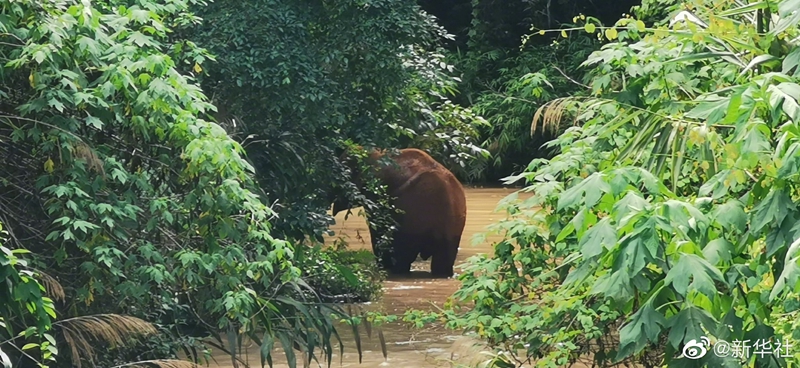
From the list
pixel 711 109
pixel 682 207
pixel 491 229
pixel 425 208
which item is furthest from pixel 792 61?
pixel 425 208

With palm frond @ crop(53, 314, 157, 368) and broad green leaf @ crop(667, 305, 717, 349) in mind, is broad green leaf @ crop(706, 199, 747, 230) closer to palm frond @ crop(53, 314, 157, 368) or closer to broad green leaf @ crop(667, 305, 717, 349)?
broad green leaf @ crop(667, 305, 717, 349)

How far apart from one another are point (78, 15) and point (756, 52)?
277 centimetres

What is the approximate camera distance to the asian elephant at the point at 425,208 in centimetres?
1253

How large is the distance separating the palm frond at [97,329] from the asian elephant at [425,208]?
7.30 meters

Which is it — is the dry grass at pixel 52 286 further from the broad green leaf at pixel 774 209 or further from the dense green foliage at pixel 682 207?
the broad green leaf at pixel 774 209

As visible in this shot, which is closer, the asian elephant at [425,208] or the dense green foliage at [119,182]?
the dense green foliage at [119,182]

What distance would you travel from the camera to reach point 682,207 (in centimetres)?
334

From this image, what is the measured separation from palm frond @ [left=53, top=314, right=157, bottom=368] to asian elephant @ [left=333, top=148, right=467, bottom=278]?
23.9 ft

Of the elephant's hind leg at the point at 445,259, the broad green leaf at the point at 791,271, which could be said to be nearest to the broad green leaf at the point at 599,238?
the broad green leaf at the point at 791,271

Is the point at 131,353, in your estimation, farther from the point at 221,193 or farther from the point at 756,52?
the point at 756,52

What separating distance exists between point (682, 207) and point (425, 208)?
367 inches

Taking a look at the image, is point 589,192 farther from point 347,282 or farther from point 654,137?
point 347,282

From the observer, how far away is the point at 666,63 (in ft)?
15.1

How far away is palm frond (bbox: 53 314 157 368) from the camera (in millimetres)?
4879
